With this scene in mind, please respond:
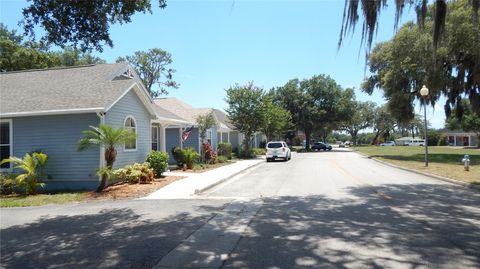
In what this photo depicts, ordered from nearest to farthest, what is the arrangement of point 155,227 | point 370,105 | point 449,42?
point 155,227, point 449,42, point 370,105

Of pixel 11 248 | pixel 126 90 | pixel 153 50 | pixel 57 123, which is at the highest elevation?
pixel 153 50

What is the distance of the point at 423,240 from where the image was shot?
734cm

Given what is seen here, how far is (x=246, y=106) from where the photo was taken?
130 ft

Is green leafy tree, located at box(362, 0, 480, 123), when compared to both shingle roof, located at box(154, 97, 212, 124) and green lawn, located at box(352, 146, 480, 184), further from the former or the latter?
shingle roof, located at box(154, 97, 212, 124)

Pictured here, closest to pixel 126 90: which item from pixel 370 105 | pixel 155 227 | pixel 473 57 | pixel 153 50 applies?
pixel 155 227

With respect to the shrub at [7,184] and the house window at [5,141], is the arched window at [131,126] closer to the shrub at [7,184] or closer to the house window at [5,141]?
the shrub at [7,184]

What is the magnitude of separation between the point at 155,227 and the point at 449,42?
22.8m

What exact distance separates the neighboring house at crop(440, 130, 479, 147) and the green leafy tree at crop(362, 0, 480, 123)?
238 ft

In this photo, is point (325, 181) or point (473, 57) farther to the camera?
point (473, 57)

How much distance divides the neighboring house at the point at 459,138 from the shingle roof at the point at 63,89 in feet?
322

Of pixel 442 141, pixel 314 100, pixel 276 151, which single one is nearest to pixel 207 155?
pixel 276 151

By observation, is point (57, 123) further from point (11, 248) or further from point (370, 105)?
point (370, 105)

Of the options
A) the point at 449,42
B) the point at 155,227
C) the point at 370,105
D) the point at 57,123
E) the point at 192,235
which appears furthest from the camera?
the point at 370,105

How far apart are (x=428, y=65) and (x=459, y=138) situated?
287 ft
